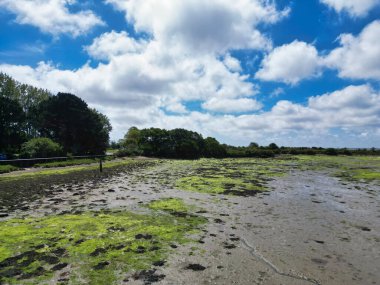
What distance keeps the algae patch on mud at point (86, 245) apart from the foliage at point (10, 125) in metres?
45.0

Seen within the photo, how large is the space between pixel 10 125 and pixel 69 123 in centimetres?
991

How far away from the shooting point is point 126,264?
6.55 metres

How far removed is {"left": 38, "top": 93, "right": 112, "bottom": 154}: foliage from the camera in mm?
53094

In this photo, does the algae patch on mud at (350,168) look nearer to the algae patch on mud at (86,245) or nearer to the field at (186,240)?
the field at (186,240)

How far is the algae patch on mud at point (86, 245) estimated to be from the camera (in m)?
6.07

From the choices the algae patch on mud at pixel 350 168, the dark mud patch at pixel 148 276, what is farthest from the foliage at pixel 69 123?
the dark mud patch at pixel 148 276

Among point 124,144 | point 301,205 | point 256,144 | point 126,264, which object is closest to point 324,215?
point 301,205

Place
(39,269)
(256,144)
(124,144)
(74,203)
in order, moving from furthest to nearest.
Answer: (256,144) → (124,144) → (74,203) → (39,269)

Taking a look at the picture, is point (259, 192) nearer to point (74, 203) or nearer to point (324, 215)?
point (324, 215)

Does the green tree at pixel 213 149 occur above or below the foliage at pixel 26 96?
below

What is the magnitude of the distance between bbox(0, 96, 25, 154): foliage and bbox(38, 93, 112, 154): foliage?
12.4 feet

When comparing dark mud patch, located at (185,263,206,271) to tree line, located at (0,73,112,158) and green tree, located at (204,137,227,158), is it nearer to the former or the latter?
tree line, located at (0,73,112,158)

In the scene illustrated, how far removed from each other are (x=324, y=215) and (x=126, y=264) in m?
8.93

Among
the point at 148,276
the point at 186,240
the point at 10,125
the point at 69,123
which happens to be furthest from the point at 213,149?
A: the point at 148,276
